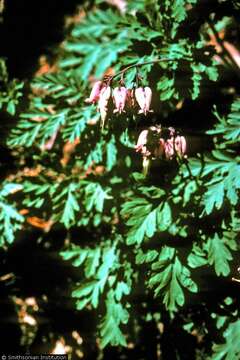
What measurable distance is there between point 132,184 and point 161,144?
524mm

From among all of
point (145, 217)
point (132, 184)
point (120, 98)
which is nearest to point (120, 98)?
point (120, 98)

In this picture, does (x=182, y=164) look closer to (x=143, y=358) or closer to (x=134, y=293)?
(x=134, y=293)

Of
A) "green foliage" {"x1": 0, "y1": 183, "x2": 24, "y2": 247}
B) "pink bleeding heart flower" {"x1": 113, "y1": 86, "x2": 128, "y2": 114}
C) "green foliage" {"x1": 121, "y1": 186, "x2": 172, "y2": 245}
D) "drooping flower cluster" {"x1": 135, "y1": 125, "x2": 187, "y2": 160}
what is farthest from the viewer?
"green foliage" {"x1": 0, "y1": 183, "x2": 24, "y2": 247}

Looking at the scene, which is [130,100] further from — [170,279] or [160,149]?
[170,279]

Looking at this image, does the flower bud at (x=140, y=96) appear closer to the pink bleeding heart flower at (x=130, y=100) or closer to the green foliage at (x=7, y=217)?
the pink bleeding heart flower at (x=130, y=100)

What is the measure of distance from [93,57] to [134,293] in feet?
4.46

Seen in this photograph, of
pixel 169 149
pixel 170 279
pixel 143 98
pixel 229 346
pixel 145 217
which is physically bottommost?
pixel 229 346

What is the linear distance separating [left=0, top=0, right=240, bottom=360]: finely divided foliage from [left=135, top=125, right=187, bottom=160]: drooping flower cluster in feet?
0.19

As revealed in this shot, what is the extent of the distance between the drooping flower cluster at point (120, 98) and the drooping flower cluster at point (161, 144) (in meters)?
0.13

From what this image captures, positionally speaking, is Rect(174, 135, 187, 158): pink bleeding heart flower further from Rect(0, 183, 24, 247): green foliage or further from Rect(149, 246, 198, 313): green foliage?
Rect(0, 183, 24, 247): green foliage

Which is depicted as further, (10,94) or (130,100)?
(10,94)

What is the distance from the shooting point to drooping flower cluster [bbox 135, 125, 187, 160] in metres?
1.78

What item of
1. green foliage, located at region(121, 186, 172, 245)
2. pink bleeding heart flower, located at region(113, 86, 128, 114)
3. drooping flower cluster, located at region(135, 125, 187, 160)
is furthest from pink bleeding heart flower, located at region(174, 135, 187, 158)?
pink bleeding heart flower, located at region(113, 86, 128, 114)

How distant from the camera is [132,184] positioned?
2.29 meters
